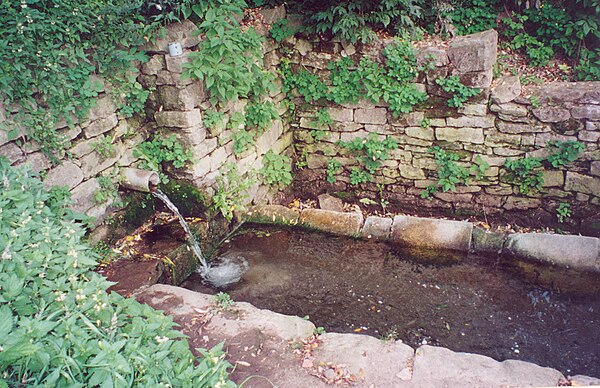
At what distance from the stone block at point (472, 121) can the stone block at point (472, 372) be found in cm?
299

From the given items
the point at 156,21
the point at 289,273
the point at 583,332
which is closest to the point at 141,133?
the point at 156,21

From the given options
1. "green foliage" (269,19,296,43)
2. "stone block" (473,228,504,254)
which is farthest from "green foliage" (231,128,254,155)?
"stone block" (473,228,504,254)

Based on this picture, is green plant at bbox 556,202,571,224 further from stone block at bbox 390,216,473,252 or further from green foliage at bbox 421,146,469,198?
stone block at bbox 390,216,473,252

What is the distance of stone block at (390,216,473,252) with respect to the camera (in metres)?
4.67

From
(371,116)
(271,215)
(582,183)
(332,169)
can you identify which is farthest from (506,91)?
(271,215)

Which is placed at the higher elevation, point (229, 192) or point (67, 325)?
point (67, 325)

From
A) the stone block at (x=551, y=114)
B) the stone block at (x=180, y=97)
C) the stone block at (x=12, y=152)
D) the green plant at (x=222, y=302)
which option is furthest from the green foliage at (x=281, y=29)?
the green plant at (x=222, y=302)

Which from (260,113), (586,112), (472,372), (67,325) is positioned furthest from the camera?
(260,113)

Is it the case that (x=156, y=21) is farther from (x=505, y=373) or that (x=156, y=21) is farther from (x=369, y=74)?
(x=505, y=373)

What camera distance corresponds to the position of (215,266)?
15.4ft

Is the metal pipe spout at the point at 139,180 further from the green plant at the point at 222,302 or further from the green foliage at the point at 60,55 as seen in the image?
the green plant at the point at 222,302

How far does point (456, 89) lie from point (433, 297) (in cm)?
233

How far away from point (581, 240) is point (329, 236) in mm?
2504

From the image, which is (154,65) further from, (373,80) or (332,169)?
(332,169)
